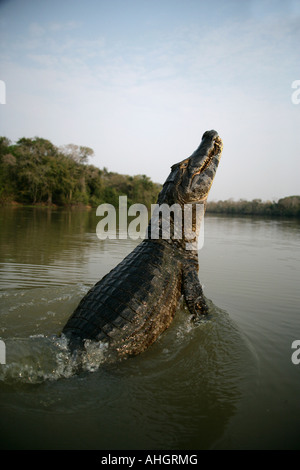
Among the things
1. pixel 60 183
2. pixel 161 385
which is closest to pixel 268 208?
pixel 60 183

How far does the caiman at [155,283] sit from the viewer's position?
2775 millimetres

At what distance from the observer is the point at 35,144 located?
43906 mm

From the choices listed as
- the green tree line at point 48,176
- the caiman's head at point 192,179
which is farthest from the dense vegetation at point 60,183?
the caiman's head at point 192,179

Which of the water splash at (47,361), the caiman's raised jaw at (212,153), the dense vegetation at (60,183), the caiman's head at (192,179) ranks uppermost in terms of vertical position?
the dense vegetation at (60,183)

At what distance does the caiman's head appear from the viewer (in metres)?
4.11

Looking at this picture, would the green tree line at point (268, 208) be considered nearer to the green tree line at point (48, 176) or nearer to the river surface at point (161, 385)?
the green tree line at point (48, 176)

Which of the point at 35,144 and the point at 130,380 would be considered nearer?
A: the point at 130,380

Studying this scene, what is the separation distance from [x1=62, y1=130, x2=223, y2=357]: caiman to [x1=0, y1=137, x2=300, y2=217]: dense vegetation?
38725mm

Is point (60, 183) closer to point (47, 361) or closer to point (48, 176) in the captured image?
point (48, 176)

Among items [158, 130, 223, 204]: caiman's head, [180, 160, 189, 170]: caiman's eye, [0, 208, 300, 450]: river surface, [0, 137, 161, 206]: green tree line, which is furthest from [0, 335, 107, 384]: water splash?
[0, 137, 161, 206]: green tree line
